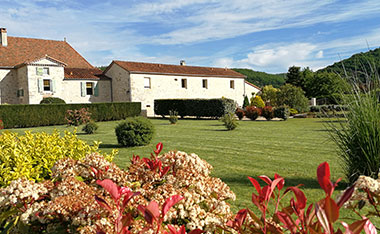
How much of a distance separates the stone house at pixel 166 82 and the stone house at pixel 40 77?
173 cm

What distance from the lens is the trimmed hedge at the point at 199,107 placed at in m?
22.1

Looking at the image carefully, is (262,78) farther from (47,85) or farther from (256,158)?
(256,158)

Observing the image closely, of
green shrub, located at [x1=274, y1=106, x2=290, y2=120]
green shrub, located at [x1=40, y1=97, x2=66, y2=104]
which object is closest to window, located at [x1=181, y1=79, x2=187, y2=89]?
green shrub, located at [x1=274, y1=106, x2=290, y2=120]

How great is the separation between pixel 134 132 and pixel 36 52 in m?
22.1

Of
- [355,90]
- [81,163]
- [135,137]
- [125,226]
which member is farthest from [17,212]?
[135,137]

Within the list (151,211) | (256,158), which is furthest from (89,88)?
(151,211)

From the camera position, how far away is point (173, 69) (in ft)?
96.6

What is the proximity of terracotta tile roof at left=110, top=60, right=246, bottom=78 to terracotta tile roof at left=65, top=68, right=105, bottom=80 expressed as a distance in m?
2.15

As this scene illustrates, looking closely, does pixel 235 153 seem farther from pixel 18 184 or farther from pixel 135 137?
pixel 18 184

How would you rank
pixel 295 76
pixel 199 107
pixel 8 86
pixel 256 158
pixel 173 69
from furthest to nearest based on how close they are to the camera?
pixel 295 76
pixel 173 69
pixel 8 86
pixel 199 107
pixel 256 158

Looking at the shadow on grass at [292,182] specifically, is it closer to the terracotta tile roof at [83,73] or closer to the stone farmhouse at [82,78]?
the stone farmhouse at [82,78]

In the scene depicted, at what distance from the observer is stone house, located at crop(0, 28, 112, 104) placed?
23.3m

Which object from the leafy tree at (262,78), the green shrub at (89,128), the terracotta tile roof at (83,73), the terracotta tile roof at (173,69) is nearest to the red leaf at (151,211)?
the green shrub at (89,128)

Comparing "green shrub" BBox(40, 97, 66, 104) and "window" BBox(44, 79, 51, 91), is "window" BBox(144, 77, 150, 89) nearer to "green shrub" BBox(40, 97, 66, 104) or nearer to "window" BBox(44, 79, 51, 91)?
"green shrub" BBox(40, 97, 66, 104)
